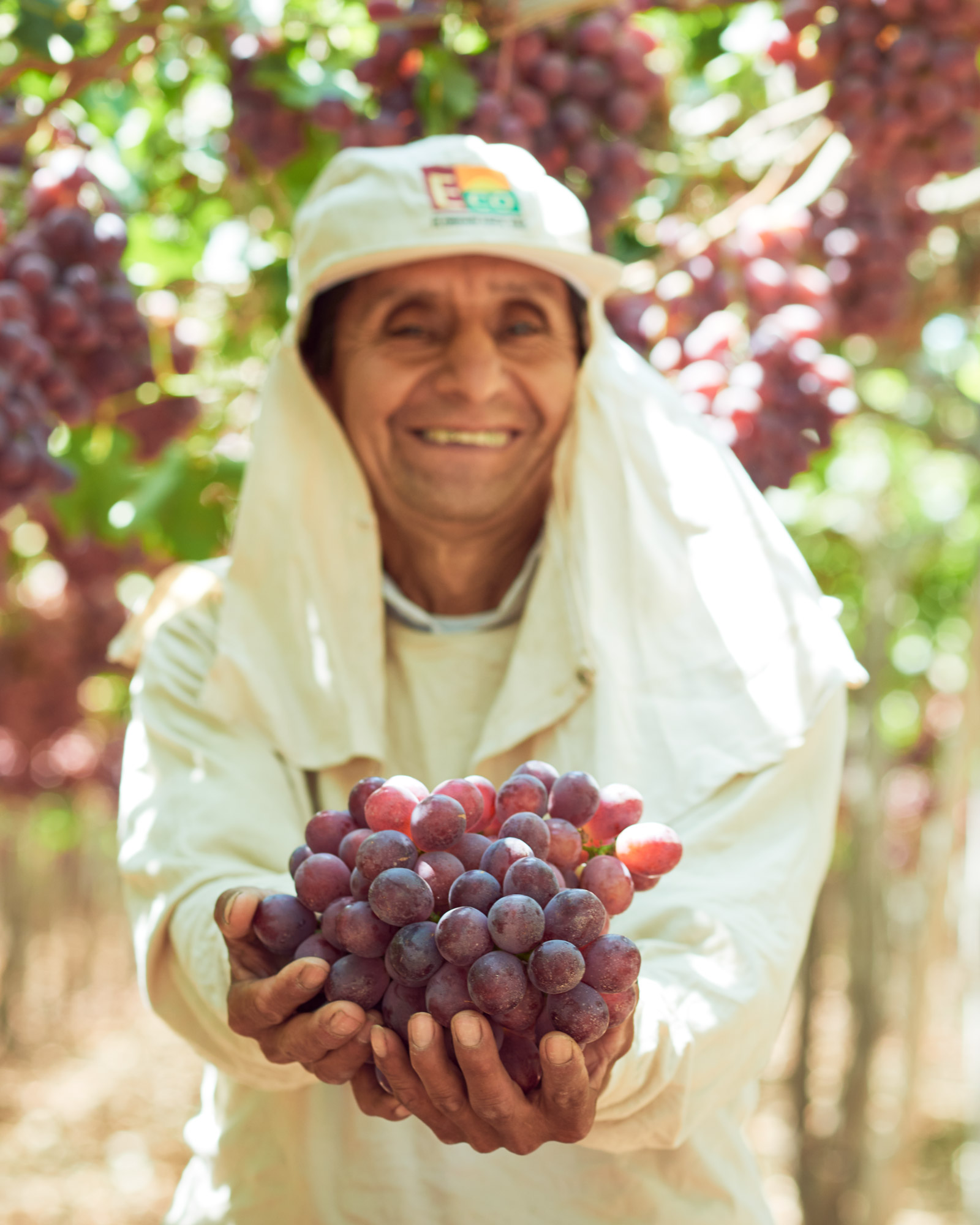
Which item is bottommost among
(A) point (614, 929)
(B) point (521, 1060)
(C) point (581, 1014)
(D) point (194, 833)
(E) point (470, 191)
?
(A) point (614, 929)

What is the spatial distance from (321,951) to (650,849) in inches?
14.9

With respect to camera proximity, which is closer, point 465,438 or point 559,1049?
point 559,1049

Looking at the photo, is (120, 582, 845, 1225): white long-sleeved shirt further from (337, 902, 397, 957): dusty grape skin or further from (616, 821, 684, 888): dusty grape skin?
(337, 902, 397, 957): dusty grape skin

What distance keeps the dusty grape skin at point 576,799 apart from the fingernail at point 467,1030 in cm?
28

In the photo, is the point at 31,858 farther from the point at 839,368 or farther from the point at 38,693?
the point at 839,368

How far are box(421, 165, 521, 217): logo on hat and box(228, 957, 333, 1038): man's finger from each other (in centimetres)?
119

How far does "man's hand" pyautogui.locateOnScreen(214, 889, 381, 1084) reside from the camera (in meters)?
1.25

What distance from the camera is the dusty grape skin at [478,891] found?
1192 millimetres

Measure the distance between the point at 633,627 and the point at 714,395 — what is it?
1033 millimetres

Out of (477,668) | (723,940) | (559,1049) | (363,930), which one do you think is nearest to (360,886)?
(363,930)

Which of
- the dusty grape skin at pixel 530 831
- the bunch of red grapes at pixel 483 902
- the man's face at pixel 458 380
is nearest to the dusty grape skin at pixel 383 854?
the bunch of red grapes at pixel 483 902

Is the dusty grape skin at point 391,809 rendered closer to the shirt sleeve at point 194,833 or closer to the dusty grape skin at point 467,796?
the dusty grape skin at point 467,796

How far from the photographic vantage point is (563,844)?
1321 millimetres

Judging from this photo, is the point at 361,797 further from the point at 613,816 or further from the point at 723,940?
the point at 723,940
